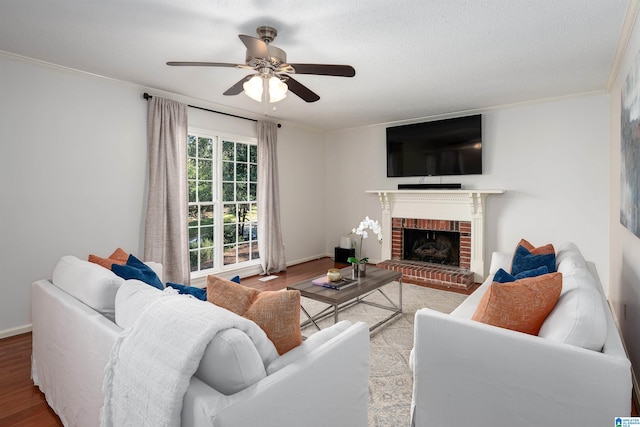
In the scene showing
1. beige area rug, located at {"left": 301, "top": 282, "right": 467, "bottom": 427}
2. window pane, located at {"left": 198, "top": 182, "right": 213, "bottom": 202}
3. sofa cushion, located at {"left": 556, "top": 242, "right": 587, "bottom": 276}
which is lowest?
beige area rug, located at {"left": 301, "top": 282, "right": 467, "bottom": 427}

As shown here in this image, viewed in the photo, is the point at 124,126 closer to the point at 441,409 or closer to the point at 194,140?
the point at 194,140

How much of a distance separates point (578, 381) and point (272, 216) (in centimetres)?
458

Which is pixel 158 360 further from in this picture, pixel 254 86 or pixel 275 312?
pixel 254 86

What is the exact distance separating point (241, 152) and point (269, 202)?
2.89 ft

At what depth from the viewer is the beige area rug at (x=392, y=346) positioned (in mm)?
2080

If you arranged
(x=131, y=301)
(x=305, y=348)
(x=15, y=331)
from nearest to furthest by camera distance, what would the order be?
(x=305, y=348) → (x=131, y=301) → (x=15, y=331)

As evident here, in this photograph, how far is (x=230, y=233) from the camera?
517 cm

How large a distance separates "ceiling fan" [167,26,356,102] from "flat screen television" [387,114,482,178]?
3080mm

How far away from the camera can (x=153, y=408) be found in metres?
1.11

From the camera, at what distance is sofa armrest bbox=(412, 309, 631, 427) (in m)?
1.32

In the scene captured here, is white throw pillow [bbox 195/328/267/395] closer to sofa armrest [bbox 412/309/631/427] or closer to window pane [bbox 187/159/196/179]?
sofa armrest [bbox 412/309/631/427]

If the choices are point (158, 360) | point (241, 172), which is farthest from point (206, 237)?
point (158, 360)

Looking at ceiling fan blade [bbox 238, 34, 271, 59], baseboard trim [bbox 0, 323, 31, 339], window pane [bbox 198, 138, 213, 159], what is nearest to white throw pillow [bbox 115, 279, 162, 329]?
ceiling fan blade [bbox 238, 34, 271, 59]

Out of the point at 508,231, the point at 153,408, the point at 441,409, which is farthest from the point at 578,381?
the point at 508,231
